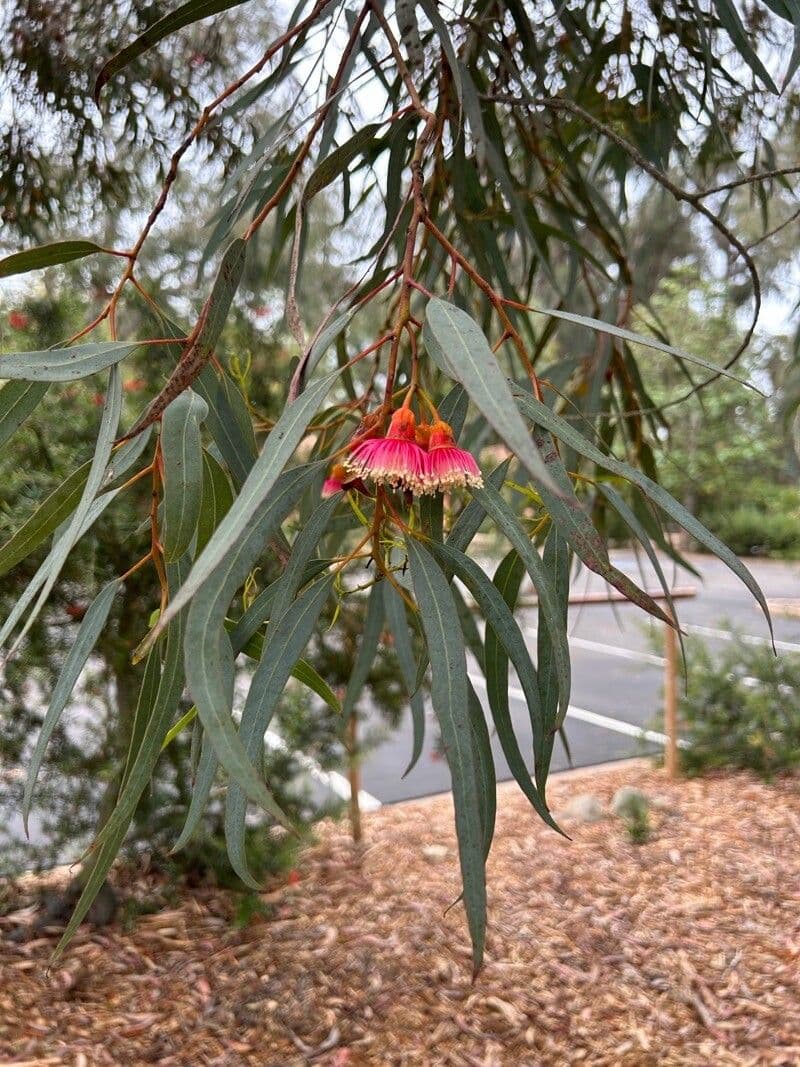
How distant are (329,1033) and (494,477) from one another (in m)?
1.29

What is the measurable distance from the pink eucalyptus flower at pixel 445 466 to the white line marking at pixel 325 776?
1694mm

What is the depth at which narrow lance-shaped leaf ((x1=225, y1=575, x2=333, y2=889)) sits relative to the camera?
0.47 meters

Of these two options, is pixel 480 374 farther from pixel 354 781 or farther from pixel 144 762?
pixel 354 781

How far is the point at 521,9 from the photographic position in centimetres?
103

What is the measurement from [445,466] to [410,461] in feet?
0.06

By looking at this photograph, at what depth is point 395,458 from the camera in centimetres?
42

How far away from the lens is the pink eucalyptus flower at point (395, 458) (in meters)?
0.42

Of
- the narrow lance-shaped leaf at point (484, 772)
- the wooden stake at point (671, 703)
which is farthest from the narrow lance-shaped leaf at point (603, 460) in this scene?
the wooden stake at point (671, 703)

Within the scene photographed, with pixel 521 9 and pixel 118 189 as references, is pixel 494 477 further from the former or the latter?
pixel 118 189

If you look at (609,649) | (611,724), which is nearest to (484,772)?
(611,724)

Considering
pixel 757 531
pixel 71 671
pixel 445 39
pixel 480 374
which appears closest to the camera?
pixel 480 374

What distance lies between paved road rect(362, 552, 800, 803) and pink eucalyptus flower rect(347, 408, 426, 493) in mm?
772

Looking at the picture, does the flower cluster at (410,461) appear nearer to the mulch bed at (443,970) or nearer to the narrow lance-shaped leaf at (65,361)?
the narrow lance-shaped leaf at (65,361)

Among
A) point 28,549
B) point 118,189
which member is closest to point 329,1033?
point 28,549
